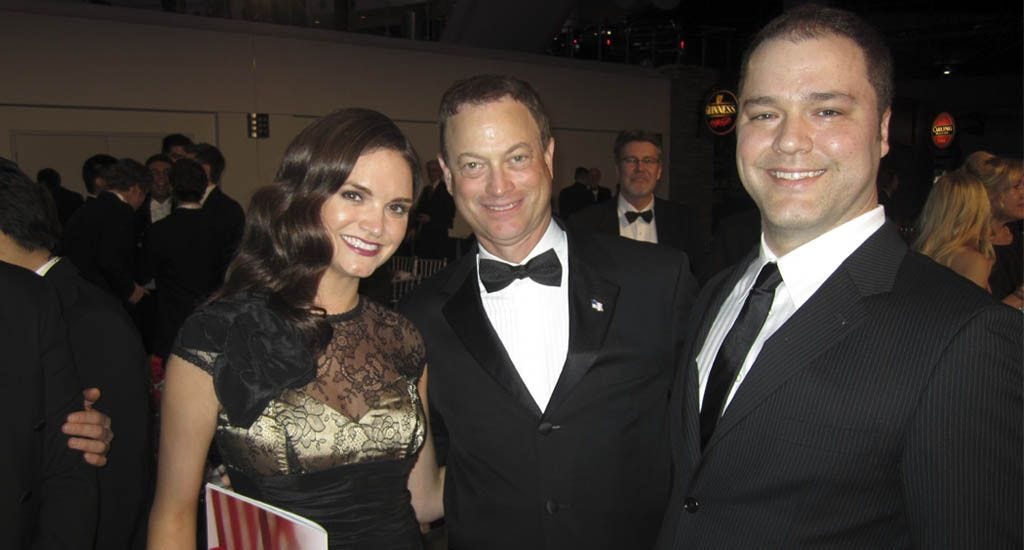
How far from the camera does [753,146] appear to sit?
5.64 ft

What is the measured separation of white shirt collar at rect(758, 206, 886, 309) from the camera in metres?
1.61

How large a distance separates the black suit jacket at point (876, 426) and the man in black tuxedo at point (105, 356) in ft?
5.91

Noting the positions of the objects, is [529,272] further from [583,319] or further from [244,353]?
[244,353]

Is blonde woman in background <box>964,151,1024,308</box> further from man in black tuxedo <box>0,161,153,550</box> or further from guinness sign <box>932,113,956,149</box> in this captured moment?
guinness sign <box>932,113,956,149</box>

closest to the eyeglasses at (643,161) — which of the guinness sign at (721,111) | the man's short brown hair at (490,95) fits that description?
the man's short brown hair at (490,95)

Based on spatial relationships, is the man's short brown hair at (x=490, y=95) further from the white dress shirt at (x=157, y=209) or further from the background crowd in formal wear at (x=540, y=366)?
the white dress shirt at (x=157, y=209)

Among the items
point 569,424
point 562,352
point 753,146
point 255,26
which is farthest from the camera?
point 255,26

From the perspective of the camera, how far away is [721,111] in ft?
39.6

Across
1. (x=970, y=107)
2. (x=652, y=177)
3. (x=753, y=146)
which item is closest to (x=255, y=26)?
(x=652, y=177)

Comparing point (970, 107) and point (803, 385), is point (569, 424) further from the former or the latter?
point (970, 107)

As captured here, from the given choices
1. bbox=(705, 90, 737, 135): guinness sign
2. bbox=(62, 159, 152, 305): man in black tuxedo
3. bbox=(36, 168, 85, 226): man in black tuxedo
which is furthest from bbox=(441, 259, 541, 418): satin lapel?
bbox=(705, 90, 737, 135): guinness sign

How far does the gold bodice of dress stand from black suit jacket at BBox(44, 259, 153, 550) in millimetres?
607

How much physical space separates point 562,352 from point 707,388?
0.55 m

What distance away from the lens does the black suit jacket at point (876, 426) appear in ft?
4.18
